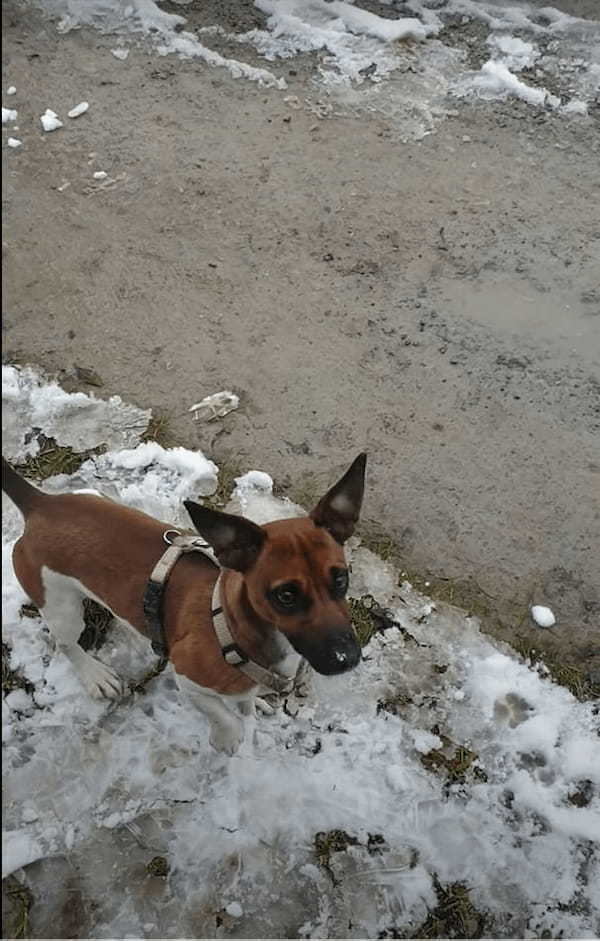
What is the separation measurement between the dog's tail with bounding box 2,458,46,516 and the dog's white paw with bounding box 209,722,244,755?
4.06 ft

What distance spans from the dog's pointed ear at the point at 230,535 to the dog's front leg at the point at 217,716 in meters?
0.69

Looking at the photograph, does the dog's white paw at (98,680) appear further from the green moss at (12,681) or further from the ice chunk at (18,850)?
the ice chunk at (18,850)

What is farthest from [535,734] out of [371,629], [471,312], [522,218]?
[522,218]

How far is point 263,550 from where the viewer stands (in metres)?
2.84

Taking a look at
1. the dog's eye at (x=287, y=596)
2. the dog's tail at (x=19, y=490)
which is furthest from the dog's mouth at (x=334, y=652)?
the dog's tail at (x=19, y=490)

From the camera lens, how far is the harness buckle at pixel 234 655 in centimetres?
306

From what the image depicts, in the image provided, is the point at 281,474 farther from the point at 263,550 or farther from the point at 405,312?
the point at 263,550

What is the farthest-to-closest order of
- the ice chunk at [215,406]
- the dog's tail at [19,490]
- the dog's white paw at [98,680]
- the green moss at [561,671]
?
1. the ice chunk at [215,406]
2. the green moss at [561,671]
3. the dog's white paw at [98,680]
4. the dog's tail at [19,490]

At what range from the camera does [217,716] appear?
343 cm

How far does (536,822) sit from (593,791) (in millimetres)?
308

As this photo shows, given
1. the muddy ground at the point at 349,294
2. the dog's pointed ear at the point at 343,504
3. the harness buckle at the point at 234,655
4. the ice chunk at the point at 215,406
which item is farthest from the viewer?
the ice chunk at the point at 215,406

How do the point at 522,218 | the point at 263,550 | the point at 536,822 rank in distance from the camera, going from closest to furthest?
the point at 263,550
the point at 536,822
the point at 522,218

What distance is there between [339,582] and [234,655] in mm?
561

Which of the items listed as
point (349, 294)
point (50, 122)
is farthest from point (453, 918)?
point (50, 122)
